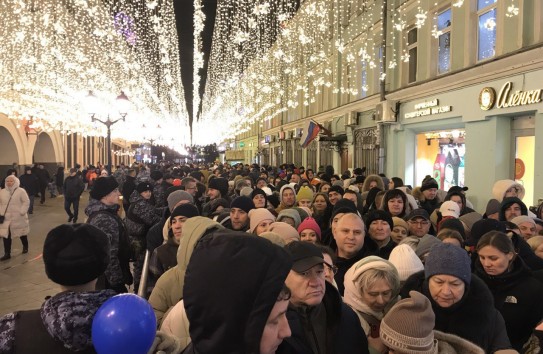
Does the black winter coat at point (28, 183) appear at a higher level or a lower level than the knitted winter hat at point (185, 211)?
lower

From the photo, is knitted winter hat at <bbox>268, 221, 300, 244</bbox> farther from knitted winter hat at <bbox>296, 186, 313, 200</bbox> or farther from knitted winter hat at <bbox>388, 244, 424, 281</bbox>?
knitted winter hat at <bbox>296, 186, 313, 200</bbox>

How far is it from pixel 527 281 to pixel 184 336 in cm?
267

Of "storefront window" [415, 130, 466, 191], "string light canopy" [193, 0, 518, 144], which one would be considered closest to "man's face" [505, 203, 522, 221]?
"string light canopy" [193, 0, 518, 144]

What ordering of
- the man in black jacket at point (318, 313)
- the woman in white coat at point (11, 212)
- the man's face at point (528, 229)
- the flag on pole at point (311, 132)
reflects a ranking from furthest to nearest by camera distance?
the flag on pole at point (311, 132)
the woman in white coat at point (11, 212)
the man's face at point (528, 229)
the man in black jacket at point (318, 313)

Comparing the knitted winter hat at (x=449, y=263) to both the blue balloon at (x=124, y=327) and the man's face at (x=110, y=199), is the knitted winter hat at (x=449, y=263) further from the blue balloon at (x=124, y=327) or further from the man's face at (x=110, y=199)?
the man's face at (x=110, y=199)

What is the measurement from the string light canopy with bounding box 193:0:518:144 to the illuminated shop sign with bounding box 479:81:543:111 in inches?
69.3

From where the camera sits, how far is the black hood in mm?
1526

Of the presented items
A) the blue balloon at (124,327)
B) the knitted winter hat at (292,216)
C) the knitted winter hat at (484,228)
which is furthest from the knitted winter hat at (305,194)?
the blue balloon at (124,327)

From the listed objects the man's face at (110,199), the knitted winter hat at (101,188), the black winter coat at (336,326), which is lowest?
the black winter coat at (336,326)

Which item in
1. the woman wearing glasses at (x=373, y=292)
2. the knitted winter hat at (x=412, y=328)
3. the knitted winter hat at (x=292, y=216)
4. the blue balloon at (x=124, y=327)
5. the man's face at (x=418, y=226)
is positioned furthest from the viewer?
the knitted winter hat at (x=292, y=216)

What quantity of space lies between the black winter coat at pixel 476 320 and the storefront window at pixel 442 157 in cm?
1156

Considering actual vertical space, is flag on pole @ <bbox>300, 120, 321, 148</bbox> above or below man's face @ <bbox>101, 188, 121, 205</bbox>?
above

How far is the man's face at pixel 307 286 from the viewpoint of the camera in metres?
2.53

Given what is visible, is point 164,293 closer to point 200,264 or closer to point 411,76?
point 200,264
